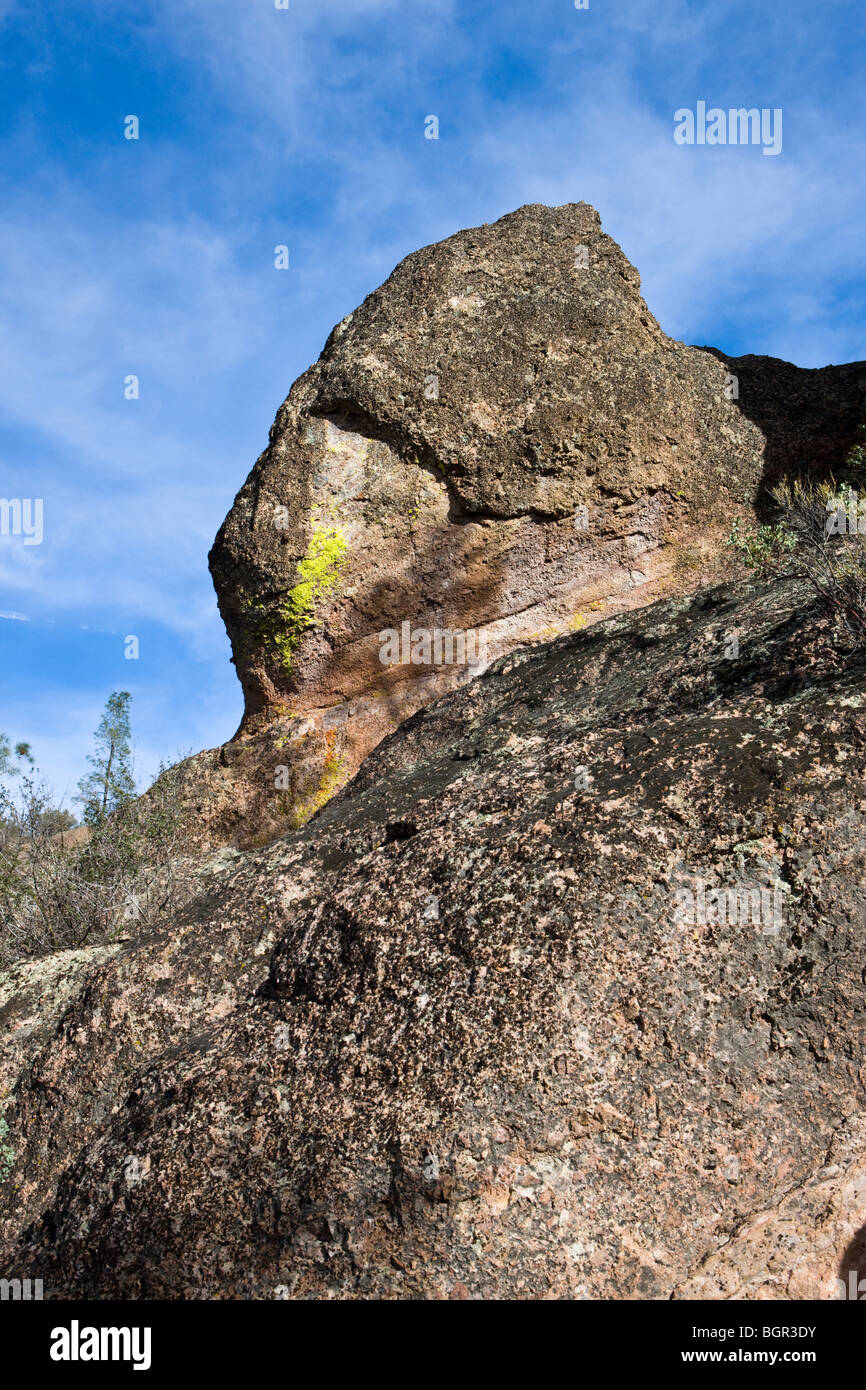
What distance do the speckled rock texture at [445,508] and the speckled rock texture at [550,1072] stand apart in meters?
6.58

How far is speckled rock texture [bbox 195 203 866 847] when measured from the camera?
10641 mm

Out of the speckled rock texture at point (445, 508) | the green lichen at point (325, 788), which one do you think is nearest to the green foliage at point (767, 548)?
the speckled rock texture at point (445, 508)

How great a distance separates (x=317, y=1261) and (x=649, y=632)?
4.11 m

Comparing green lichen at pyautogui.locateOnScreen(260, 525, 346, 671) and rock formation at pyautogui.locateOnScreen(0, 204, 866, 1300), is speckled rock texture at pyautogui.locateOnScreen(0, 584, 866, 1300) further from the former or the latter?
green lichen at pyautogui.locateOnScreen(260, 525, 346, 671)

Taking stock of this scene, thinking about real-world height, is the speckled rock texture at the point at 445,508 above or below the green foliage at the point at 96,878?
above

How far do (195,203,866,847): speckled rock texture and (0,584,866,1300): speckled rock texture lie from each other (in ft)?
21.6

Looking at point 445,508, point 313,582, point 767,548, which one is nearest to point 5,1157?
point 767,548

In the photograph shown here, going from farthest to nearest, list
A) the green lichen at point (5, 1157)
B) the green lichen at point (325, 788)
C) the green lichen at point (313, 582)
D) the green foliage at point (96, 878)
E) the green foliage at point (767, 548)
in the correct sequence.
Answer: the green lichen at point (313, 582) < the green lichen at point (325, 788) < the green foliage at point (96, 878) < the green foliage at point (767, 548) < the green lichen at point (5, 1157)

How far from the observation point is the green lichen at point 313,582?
10594 millimetres

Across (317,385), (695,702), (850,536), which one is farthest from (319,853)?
(317,385)

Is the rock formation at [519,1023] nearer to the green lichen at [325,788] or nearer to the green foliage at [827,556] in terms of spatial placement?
the green foliage at [827,556]

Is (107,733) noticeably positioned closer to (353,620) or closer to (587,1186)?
(353,620)

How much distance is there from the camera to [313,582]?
10.6 metres
